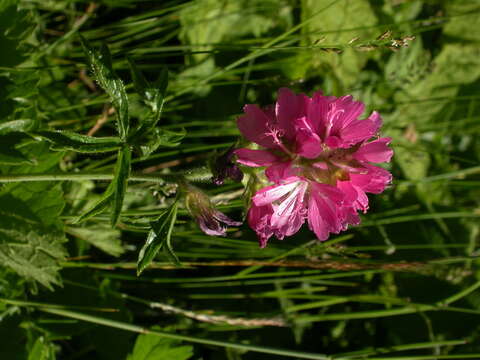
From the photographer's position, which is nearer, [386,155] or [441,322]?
[386,155]

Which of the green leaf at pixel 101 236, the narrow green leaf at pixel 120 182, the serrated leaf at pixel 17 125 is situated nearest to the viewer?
the narrow green leaf at pixel 120 182

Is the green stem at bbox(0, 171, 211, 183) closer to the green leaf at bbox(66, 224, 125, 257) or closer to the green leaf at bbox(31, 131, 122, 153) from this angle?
the green leaf at bbox(31, 131, 122, 153)

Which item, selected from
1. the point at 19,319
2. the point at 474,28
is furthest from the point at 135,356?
the point at 474,28

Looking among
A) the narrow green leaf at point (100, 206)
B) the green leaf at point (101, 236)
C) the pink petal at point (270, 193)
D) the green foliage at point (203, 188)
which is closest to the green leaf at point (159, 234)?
the green foliage at point (203, 188)

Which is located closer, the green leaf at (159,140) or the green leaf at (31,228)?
the green leaf at (159,140)

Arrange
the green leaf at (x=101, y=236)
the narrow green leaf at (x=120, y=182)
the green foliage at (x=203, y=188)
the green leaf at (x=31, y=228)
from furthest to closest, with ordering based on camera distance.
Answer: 1. the green leaf at (x=101, y=236)
2. the green leaf at (x=31, y=228)
3. the green foliage at (x=203, y=188)
4. the narrow green leaf at (x=120, y=182)

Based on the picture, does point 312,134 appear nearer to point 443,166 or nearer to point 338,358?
point 338,358

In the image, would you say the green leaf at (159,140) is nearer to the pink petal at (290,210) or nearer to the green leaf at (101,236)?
the pink petal at (290,210)

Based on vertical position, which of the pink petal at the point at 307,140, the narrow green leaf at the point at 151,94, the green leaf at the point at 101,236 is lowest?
the green leaf at the point at 101,236
